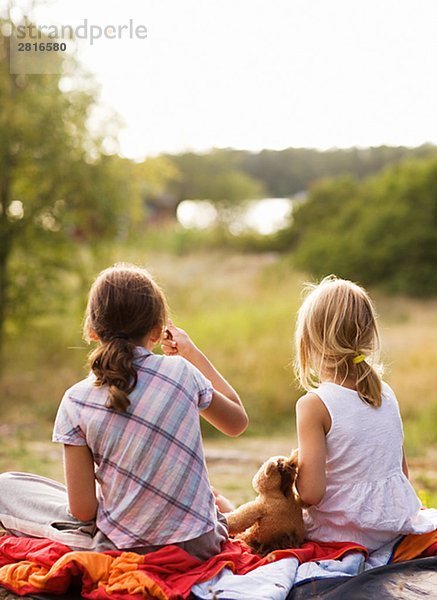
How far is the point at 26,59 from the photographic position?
8.76m

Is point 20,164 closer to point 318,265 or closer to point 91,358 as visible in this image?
point 318,265

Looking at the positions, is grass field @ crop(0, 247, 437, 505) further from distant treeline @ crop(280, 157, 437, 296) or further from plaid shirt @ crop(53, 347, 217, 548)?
plaid shirt @ crop(53, 347, 217, 548)

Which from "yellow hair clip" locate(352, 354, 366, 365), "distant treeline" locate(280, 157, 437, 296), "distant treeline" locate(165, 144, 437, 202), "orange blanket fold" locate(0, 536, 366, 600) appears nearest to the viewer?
"orange blanket fold" locate(0, 536, 366, 600)

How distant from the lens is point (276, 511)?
2490 millimetres

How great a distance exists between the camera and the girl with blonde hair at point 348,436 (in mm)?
2451

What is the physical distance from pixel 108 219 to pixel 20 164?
1.14 meters

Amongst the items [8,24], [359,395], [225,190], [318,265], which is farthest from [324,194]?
[359,395]

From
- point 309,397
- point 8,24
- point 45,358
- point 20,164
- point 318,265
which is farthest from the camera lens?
point 318,265

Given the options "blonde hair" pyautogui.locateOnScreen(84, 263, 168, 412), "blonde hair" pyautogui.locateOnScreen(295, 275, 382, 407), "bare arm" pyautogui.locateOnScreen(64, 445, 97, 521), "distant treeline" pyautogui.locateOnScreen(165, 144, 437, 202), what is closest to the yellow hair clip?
"blonde hair" pyautogui.locateOnScreen(295, 275, 382, 407)

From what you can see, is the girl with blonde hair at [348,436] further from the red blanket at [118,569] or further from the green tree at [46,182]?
the green tree at [46,182]

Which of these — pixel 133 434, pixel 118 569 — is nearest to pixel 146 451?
pixel 133 434

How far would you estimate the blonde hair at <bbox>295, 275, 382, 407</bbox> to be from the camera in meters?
2.51

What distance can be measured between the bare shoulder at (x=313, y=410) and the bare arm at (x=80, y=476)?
0.63 meters

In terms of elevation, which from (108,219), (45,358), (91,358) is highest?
(108,219)
